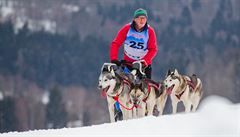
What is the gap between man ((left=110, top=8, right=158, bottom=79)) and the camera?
8.68m

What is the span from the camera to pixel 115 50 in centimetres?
877

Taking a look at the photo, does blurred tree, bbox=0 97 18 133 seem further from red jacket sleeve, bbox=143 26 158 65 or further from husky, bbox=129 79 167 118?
husky, bbox=129 79 167 118

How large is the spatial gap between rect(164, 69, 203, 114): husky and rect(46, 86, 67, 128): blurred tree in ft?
294

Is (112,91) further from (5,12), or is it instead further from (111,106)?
(5,12)

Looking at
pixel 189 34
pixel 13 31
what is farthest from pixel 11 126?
pixel 189 34

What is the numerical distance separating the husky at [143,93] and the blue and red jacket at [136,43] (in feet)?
0.62

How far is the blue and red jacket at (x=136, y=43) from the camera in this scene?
8.74m

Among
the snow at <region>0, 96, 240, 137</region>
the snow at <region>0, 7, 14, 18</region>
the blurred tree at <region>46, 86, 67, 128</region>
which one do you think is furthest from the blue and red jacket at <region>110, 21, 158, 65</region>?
the snow at <region>0, 7, 14, 18</region>

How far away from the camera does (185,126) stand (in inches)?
202

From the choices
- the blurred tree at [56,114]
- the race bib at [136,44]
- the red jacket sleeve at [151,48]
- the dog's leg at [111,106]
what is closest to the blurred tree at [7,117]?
the blurred tree at [56,114]

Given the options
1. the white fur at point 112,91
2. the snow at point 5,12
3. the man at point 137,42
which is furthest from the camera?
the snow at point 5,12

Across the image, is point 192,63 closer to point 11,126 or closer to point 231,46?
point 231,46

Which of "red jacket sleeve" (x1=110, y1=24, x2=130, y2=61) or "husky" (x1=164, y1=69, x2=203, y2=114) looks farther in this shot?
"husky" (x1=164, y1=69, x2=203, y2=114)

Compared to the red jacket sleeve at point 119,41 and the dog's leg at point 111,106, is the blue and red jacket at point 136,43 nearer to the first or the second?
the red jacket sleeve at point 119,41
